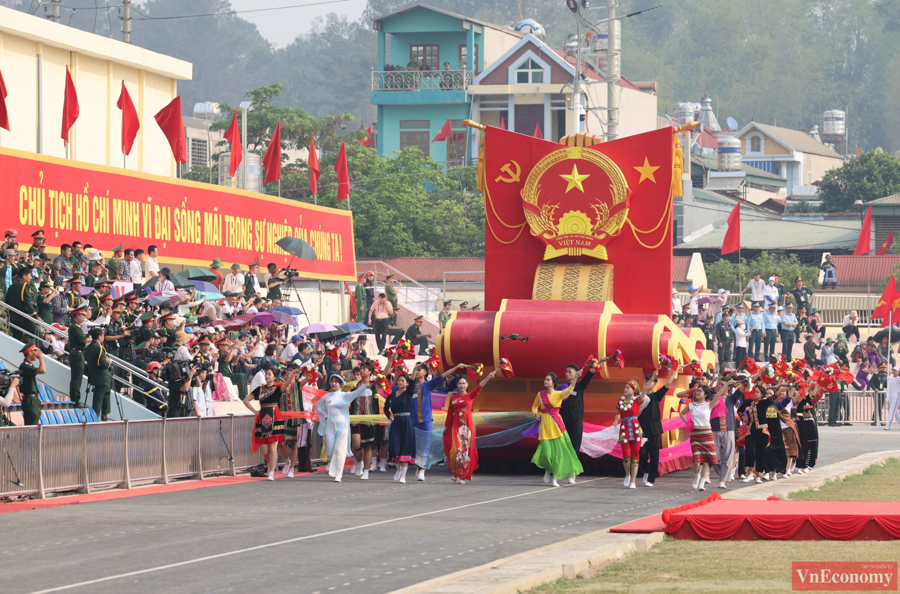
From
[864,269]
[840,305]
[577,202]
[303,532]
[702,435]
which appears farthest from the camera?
[864,269]

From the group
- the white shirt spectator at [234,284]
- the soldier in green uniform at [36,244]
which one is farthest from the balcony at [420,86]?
the soldier in green uniform at [36,244]

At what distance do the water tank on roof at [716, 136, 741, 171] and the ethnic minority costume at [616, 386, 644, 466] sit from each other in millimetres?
70805

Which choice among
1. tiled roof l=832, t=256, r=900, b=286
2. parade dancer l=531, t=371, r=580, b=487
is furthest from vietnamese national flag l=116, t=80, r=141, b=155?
tiled roof l=832, t=256, r=900, b=286

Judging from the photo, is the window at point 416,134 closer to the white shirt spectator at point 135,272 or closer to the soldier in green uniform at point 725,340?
the soldier in green uniform at point 725,340

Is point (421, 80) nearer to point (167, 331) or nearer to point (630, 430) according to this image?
point (167, 331)

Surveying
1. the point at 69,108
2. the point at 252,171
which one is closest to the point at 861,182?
the point at 252,171

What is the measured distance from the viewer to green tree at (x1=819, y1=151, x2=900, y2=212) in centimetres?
7294

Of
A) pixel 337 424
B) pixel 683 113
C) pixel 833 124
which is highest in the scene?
pixel 833 124

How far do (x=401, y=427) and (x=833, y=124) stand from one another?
104318mm

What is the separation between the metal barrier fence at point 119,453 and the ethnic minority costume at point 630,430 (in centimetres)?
592

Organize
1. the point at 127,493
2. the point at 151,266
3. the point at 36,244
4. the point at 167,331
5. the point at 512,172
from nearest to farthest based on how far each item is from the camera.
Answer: the point at 127,493 → the point at 512,172 → the point at 167,331 → the point at 36,244 → the point at 151,266

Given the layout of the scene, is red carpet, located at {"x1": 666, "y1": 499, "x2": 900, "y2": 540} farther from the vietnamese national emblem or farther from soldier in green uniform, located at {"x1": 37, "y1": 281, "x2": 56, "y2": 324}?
soldier in green uniform, located at {"x1": 37, "y1": 281, "x2": 56, "y2": 324}

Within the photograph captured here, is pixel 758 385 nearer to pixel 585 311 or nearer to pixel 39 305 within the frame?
pixel 585 311

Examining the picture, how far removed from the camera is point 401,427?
60.2ft
